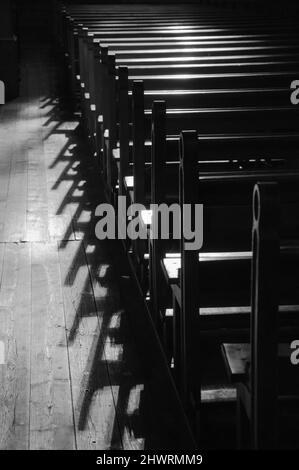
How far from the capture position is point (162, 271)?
3.15 metres

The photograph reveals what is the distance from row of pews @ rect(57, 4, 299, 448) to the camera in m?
1.76

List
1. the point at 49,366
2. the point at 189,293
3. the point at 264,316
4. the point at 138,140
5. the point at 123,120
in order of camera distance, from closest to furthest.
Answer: the point at 264,316 < the point at 189,293 < the point at 49,366 < the point at 138,140 < the point at 123,120

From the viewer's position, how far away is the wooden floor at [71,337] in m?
2.70

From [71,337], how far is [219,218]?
4.33 feet

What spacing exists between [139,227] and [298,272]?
73.8 inches

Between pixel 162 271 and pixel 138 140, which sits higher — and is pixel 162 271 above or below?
below

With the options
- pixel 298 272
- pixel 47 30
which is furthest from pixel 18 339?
pixel 47 30

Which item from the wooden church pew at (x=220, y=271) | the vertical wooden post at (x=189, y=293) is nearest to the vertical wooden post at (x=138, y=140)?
the wooden church pew at (x=220, y=271)

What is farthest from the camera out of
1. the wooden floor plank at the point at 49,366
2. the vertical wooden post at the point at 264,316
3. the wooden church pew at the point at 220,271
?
the wooden floor plank at the point at 49,366

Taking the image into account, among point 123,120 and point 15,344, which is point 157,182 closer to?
point 15,344

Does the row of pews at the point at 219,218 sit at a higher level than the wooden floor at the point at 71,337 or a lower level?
higher

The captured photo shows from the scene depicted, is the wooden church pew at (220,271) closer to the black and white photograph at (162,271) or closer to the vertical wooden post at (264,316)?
the black and white photograph at (162,271)

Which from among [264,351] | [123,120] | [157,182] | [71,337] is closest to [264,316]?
[264,351]

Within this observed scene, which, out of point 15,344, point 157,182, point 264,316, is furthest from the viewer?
point 15,344
